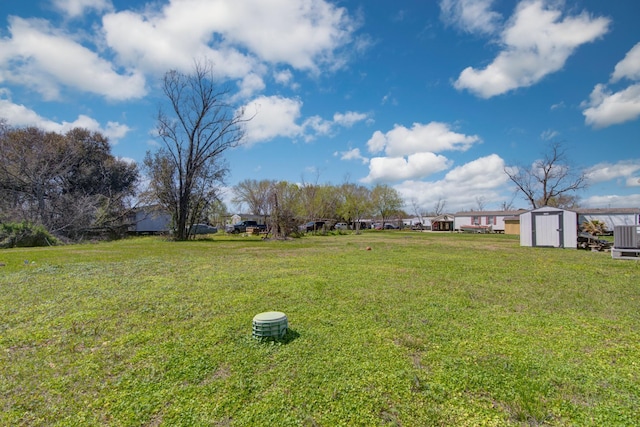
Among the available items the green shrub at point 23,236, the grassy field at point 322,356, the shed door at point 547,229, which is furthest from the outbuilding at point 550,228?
the green shrub at point 23,236

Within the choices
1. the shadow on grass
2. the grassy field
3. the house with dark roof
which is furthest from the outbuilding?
the house with dark roof

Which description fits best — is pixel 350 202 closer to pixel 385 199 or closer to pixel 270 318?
pixel 385 199

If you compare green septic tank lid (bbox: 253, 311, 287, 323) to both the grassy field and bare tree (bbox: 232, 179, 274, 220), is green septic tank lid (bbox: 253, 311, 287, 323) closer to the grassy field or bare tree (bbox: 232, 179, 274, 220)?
the grassy field

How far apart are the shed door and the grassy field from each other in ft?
34.2

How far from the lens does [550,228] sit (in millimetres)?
14656

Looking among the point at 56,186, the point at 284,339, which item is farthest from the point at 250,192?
the point at 284,339

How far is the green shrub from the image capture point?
14.1 m

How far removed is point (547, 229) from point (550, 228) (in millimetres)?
129

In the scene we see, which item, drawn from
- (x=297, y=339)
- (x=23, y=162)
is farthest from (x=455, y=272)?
(x=23, y=162)

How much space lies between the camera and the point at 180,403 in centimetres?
216

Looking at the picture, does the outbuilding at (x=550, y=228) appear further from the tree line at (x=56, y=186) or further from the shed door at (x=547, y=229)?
the tree line at (x=56, y=186)

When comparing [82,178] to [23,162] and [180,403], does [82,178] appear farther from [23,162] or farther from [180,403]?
[180,403]

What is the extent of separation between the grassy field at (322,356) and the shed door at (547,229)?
10.4 meters

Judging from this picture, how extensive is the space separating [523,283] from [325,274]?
13.3 ft
